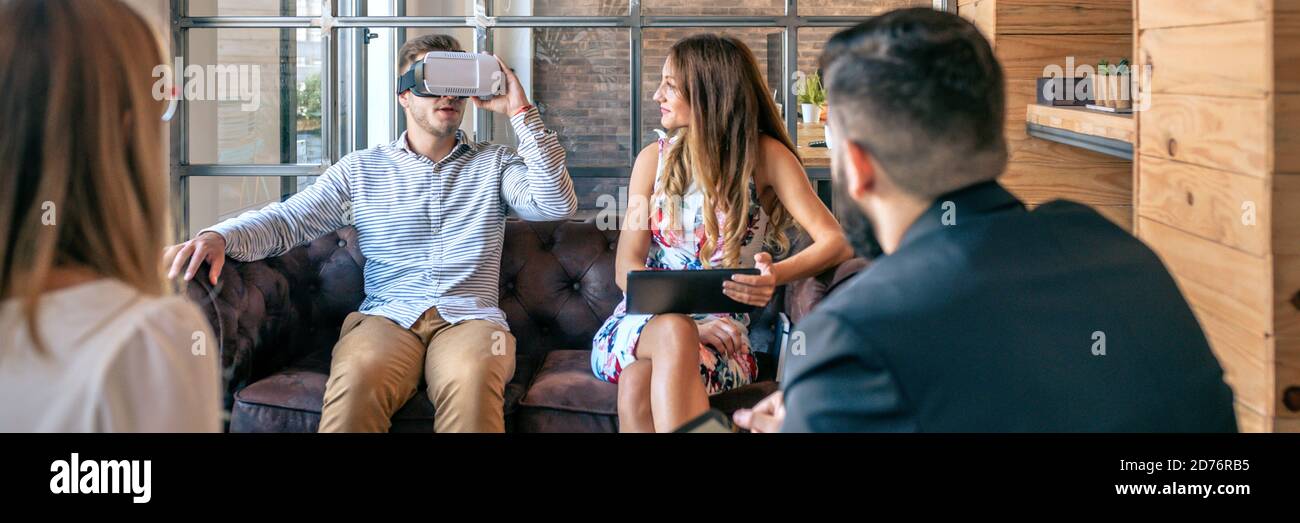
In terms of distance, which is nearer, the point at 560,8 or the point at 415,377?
the point at 415,377

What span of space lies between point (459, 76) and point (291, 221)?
0.50 meters

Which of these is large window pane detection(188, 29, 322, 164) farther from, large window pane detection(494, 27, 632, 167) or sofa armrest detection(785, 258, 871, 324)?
sofa armrest detection(785, 258, 871, 324)

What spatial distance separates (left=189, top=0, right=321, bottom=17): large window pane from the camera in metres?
3.23

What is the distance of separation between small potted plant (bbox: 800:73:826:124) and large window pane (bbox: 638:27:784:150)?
9 centimetres

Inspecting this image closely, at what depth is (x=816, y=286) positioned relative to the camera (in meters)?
2.56

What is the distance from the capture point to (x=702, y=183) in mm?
2588

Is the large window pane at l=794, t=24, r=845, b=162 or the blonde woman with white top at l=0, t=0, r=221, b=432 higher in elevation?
the large window pane at l=794, t=24, r=845, b=162

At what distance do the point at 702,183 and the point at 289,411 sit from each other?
993 mm

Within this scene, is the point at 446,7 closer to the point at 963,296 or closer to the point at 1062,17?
the point at 1062,17

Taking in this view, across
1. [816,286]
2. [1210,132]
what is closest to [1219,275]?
[1210,132]

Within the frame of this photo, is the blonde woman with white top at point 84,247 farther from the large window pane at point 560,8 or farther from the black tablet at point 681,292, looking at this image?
the large window pane at point 560,8

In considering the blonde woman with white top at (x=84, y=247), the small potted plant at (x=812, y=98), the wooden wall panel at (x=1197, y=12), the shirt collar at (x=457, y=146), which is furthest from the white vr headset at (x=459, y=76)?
the blonde woman with white top at (x=84, y=247)

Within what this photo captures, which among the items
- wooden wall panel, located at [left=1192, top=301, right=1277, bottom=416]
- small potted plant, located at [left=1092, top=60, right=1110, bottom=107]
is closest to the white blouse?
wooden wall panel, located at [left=1192, top=301, right=1277, bottom=416]
